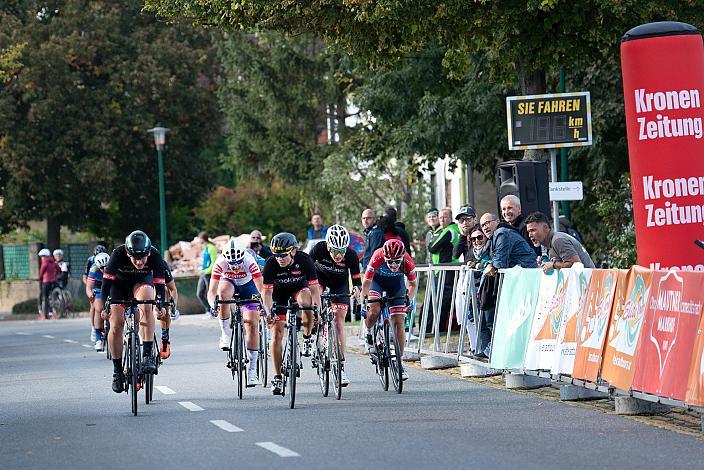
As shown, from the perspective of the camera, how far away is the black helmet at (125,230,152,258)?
596 inches

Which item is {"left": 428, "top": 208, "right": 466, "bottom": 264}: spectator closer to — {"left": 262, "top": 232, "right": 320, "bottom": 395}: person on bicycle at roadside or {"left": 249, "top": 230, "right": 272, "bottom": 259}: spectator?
{"left": 249, "top": 230, "right": 272, "bottom": 259}: spectator

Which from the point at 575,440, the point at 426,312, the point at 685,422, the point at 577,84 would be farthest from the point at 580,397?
the point at 577,84

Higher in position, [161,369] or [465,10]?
[465,10]

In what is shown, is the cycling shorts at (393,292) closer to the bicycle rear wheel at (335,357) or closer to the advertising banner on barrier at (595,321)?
the bicycle rear wheel at (335,357)

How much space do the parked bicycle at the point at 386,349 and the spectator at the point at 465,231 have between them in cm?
292

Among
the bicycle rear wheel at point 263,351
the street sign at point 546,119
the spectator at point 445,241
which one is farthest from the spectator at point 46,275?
the bicycle rear wheel at point 263,351

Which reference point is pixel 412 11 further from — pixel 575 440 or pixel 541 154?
pixel 575 440

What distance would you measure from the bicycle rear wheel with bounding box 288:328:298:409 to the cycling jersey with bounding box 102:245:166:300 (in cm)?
144

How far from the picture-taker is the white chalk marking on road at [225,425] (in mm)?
13078

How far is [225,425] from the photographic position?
13.4 metres

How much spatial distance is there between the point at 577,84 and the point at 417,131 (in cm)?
323

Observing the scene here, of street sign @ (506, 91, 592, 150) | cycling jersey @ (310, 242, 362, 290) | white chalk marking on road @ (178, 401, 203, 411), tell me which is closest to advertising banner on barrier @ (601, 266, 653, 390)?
cycling jersey @ (310, 242, 362, 290)

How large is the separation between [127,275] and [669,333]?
595cm

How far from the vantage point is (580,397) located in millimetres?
14805
